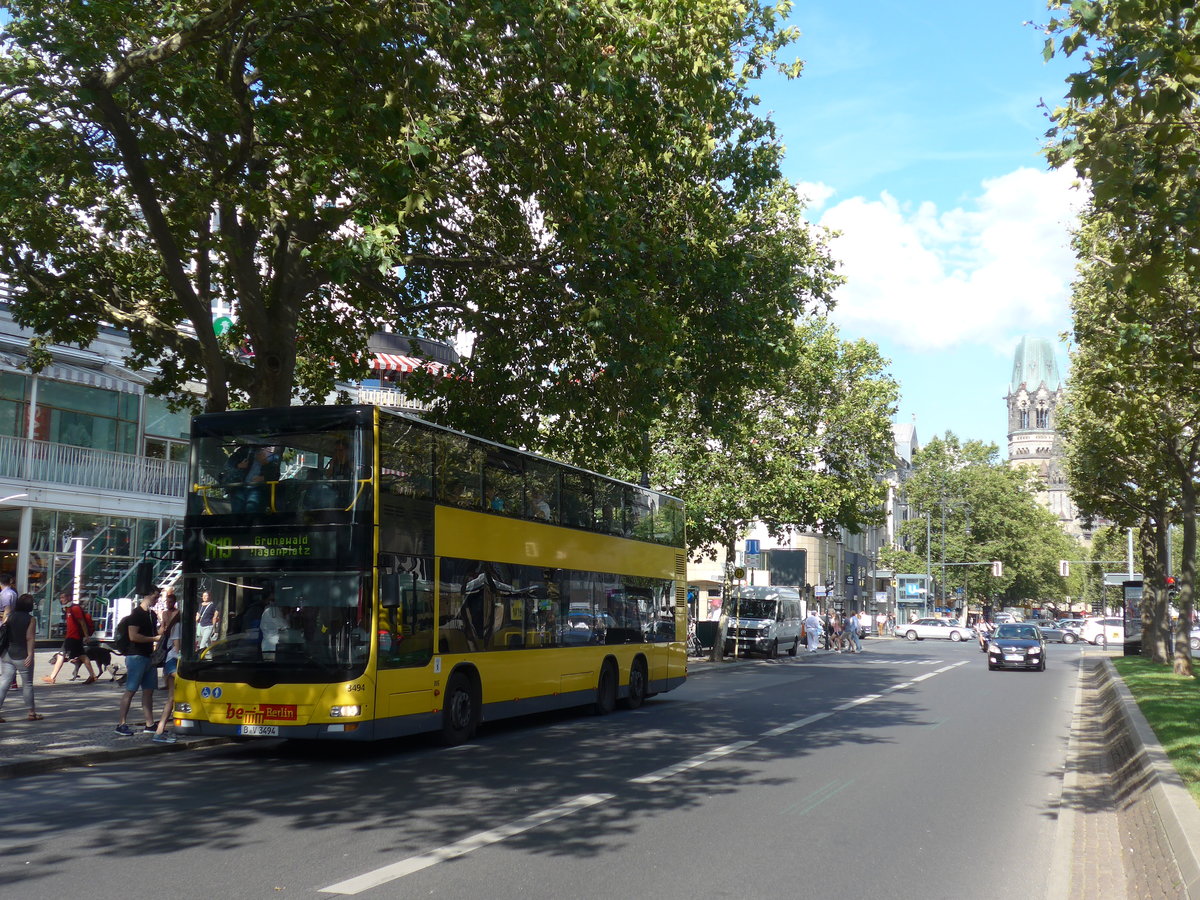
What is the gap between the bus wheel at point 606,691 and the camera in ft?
65.5

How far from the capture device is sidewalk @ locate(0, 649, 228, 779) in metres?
12.3

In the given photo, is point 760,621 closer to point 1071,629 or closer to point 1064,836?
point 1064,836

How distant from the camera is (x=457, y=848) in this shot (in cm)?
830

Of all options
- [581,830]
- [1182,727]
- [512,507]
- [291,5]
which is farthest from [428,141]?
[1182,727]

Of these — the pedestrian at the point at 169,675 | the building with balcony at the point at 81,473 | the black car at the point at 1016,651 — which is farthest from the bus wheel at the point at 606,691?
the black car at the point at 1016,651

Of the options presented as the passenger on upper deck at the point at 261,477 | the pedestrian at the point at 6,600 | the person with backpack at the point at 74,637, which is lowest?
the person with backpack at the point at 74,637

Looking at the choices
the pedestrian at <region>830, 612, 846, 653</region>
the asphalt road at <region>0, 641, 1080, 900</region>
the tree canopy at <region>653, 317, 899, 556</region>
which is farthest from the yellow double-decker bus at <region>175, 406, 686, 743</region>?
the pedestrian at <region>830, 612, 846, 653</region>

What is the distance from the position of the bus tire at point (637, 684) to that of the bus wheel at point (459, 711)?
6.01 m

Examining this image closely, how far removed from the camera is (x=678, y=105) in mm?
14336

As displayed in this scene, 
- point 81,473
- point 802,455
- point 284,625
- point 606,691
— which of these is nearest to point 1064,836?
point 284,625

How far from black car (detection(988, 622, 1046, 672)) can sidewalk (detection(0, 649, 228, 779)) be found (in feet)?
82.3

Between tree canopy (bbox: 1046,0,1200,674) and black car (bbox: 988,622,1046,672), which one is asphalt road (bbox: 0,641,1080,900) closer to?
tree canopy (bbox: 1046,0,1200,674)

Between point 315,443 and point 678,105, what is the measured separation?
5.76 metres

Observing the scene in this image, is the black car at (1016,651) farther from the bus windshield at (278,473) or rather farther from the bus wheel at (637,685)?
the bus windshield at (278,473)
